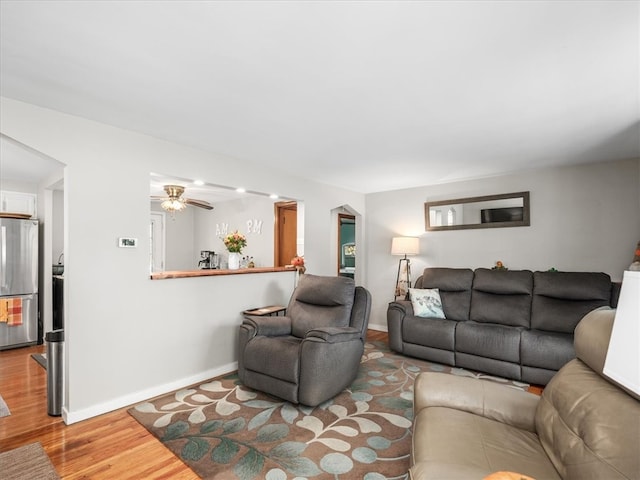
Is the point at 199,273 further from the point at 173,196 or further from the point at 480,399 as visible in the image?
the point at 480,399

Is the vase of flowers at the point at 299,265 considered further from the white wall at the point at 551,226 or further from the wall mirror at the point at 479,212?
the wall mirror at the point at 479,212

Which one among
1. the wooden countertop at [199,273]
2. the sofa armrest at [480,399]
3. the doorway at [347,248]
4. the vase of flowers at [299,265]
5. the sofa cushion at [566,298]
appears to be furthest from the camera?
the doorway at [347,248]

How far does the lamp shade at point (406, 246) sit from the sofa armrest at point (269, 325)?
221cm

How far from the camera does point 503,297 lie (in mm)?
3951

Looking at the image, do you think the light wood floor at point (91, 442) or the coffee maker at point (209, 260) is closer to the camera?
the light wood floor at point (91, 442)

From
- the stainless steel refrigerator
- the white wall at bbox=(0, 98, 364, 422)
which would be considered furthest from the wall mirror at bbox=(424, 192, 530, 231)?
the stainless steel refrigerator

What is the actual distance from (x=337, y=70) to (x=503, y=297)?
339 cm

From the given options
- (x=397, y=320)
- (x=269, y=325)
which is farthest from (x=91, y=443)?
(x=397, y=320)

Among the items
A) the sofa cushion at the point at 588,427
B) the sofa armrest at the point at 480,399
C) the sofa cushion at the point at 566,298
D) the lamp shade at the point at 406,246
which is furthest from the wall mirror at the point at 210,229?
the sofa cushion at the point at 588,427

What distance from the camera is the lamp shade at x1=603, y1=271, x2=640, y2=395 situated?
2.52 feet

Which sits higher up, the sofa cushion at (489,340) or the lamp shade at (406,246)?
the lamp shade at (406,246)

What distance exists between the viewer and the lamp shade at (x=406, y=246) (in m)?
4.89

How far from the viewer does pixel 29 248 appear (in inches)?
178

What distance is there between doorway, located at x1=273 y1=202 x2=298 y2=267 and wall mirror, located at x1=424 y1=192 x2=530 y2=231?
2.31 metres
